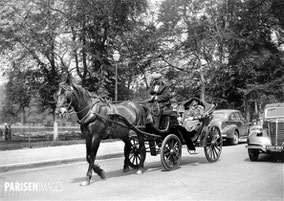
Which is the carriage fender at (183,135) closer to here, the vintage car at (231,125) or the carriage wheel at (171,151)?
the carriage wheel at (171,151)

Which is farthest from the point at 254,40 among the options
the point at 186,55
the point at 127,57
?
the point at 127,57

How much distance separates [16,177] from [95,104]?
3.07m

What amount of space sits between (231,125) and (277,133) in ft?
27.1

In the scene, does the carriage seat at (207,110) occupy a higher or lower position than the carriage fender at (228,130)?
higher

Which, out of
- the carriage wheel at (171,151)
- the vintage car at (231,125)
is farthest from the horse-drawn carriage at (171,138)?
the vintage car at (231,125)

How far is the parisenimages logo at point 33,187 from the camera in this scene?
25.1ft

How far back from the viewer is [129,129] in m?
9.60

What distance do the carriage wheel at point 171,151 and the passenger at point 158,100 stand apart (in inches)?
22.8

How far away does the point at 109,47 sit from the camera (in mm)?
28484

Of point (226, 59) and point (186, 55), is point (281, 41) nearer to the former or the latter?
point (226, 59)

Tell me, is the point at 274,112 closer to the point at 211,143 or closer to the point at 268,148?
the point at 268,148

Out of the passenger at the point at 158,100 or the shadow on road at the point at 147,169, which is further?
the passenger at the point at 158,100

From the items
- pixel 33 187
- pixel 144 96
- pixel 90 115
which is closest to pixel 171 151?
pixel 90 115

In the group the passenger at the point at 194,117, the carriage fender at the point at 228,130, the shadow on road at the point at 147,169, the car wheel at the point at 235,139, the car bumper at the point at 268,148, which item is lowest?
the shadow on road at the point at 147,169
